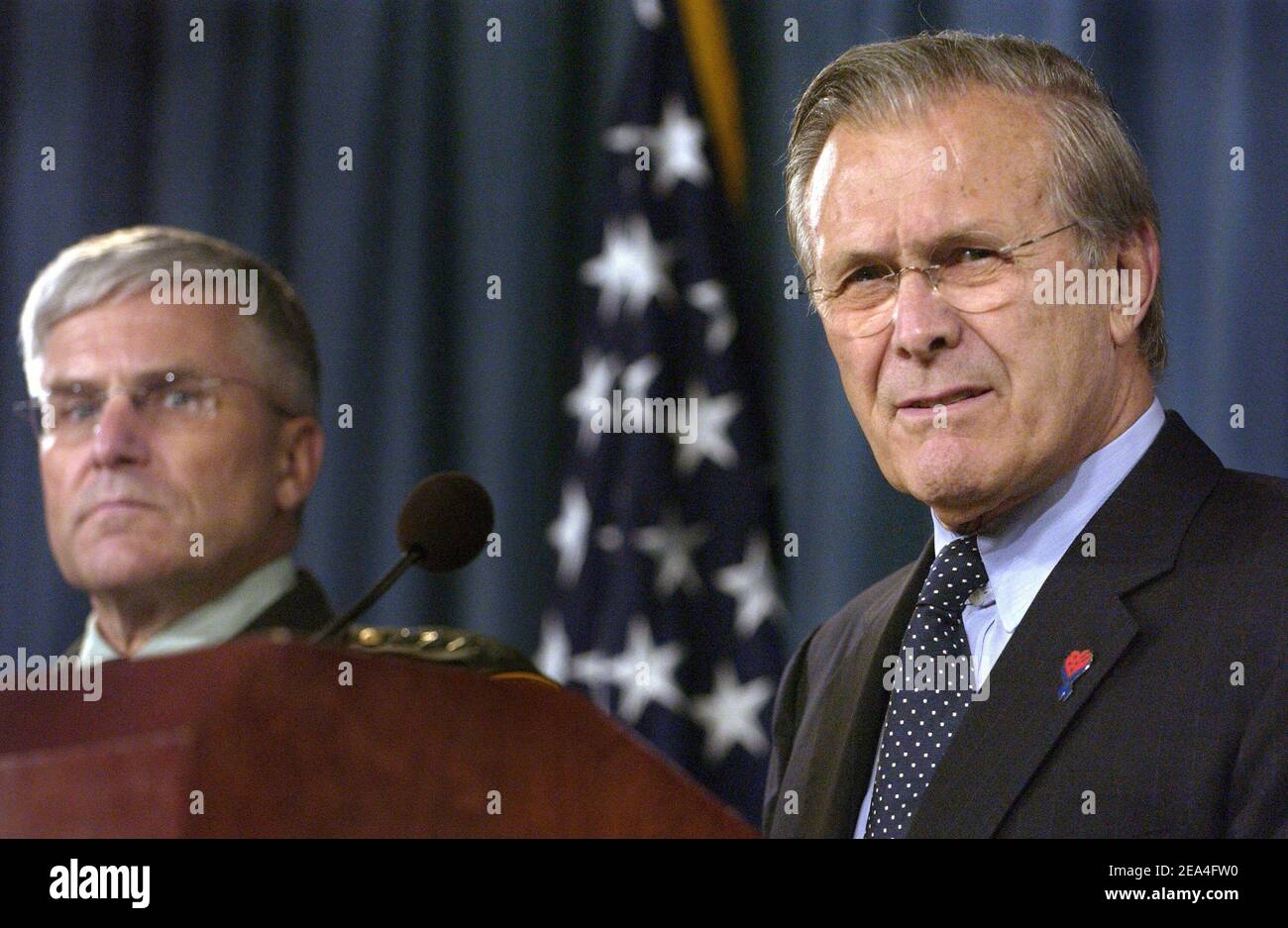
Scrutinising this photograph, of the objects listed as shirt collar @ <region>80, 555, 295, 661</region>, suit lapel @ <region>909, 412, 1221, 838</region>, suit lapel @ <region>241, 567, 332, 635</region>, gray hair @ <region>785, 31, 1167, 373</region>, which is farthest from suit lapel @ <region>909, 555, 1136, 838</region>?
shirt collar @ <region>80, 555, 295, 661</region>

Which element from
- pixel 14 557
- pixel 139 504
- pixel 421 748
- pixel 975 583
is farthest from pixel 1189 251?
pixel 14 557

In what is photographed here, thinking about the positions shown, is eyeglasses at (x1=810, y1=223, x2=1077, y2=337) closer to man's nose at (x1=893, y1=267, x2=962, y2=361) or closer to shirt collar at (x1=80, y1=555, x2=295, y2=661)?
man's nose at (x1=893, y1=267, x2=962, y2=361)

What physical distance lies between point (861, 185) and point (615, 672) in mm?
1677

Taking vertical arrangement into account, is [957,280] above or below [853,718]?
above

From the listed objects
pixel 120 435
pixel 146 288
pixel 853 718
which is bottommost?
pixel 853 718

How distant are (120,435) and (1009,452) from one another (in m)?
1.67

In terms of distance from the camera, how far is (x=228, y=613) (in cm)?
263

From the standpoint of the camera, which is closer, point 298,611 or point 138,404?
point 298,611

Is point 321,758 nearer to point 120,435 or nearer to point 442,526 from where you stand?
point 442,526

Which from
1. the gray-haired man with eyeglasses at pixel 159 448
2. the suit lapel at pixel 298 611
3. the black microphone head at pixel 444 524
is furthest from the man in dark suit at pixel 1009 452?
the gray-haired man with eyeglasses at pixel 159 448

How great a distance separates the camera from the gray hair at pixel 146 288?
2.75 metres

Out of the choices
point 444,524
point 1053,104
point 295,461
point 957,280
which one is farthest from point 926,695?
point 295,461

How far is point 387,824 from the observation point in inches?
39.4
